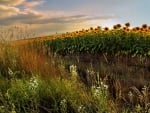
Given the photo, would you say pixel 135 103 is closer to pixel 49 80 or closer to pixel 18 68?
pixel 49 80

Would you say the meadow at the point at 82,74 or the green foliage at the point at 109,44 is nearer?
the meadow at the point at 82,74

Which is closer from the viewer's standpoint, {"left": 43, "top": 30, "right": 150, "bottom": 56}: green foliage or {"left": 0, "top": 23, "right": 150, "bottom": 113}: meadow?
{"left": 0, "top": 23, "right": 150, "bottom": 113}: meadow

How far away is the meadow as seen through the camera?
6.54m

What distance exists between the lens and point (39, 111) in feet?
21.7

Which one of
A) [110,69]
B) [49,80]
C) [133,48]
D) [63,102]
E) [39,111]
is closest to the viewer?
[63,102]

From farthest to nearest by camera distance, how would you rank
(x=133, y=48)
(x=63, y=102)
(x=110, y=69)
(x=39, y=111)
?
1. (x=133, y=48)
2. (x=110, y=69)
3. (x=39, y=111)
4. (x=63, y=102)

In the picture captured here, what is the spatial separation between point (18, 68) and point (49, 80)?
2.05 m

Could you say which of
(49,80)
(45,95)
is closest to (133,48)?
(49,80)

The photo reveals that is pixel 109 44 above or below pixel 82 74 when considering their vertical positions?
above

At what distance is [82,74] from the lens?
9781mm

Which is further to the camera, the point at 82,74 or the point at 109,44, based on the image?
the point at 109,44

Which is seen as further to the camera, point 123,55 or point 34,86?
point 123,55

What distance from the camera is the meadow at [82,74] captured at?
6.54 metres

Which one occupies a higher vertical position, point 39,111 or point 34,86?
point 34,86
